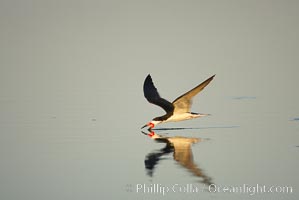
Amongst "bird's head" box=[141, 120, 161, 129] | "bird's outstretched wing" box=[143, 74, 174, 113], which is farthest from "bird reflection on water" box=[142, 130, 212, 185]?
"bird's outstretched wing" box=[143, 74, 174, 113]

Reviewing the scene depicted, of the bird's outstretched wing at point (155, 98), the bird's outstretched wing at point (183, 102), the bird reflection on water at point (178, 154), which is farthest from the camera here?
the bird's outstretched wing at point (155, 98)

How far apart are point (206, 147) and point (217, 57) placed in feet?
55.8

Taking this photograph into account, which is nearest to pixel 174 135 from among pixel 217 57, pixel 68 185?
pixel 68 185

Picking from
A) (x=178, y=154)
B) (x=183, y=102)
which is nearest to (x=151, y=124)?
(x=183, y=102)

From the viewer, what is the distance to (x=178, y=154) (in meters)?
11.1

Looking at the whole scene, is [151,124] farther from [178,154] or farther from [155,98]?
[178,154]

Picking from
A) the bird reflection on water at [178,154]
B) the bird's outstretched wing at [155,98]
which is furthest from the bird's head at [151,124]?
the bird's outstretched wing at [155,98]

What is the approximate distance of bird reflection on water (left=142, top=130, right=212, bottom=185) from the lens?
32.3 feet

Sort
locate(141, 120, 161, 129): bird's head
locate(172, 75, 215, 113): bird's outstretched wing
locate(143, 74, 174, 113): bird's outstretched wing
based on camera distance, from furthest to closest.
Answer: locate(143, 74, 174, 113): bird's outstretched wing < locate(141, 120, 161, 129): bird's head < locate(172, 75, 215, 113): bird's outstretched wing

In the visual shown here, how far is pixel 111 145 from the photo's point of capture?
1191cm

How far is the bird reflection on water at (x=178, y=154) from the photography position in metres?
9.84

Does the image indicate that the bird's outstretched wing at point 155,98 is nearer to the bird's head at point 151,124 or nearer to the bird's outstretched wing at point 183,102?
the bird's outstretched wing at point 183,102

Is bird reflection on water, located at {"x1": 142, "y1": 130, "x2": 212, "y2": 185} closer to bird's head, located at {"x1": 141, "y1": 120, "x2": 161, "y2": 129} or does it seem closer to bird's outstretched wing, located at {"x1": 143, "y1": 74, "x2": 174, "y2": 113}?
bird's head, located at {"x1": 141, "y1": 120, "x2": 161, "y2": 129}

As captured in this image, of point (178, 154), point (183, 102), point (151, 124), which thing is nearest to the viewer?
point (178, 154)
